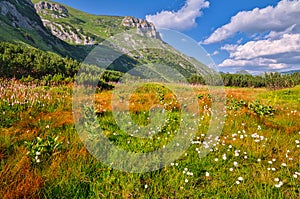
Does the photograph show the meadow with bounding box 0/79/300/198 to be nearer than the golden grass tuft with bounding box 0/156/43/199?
No

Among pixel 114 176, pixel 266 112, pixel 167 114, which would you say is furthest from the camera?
pixel 266 112

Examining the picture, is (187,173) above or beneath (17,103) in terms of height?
beneath

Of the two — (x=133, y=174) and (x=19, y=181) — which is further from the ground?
(x=19, y=181)

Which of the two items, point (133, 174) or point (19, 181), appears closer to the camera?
point (19, 181)

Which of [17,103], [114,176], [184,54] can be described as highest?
[184,54]

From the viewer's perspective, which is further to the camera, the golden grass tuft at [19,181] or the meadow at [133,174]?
the meadow at [133,174]

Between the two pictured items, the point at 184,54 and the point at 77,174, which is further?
the point at 184,54

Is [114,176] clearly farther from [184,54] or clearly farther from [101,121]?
[184,54]

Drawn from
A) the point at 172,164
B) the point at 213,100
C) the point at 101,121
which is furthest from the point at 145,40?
the point at 213,100

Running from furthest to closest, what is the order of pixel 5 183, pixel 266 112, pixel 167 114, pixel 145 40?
pixel 266 112 → pixel 167 114 → pixel 145 40 → pixel 5 183

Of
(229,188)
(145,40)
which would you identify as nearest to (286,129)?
(229,188)

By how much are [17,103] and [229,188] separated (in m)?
6.87

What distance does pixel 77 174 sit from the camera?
332 centimetres

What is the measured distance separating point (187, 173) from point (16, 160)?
2.91 meters
